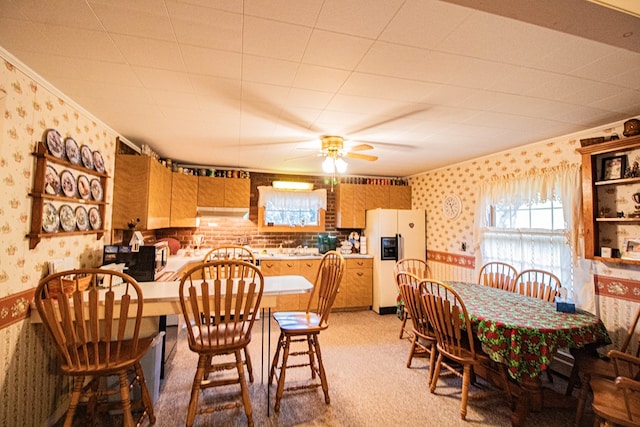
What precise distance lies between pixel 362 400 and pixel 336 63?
2.44 metres

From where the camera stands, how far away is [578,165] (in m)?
2.73

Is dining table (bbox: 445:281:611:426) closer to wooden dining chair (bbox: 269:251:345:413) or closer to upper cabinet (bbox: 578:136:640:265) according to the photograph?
upper cabinet (bbox: 578:136:640:265)

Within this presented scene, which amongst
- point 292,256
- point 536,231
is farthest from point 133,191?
point 536,231

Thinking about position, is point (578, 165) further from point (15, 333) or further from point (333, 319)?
point (15, 333)

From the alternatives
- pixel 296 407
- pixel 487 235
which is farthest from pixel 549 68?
pixel 296 407

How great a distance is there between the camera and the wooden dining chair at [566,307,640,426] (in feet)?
6.35

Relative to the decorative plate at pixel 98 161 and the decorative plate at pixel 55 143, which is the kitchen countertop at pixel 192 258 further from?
the decorative plate at pixel 55 143

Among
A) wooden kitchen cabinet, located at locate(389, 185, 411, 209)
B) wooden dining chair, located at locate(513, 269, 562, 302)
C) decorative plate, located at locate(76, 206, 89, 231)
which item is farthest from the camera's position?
wooden kitchen cabinet, located at locate(389, 185, 411, 209)

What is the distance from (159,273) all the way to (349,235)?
326 centimetres

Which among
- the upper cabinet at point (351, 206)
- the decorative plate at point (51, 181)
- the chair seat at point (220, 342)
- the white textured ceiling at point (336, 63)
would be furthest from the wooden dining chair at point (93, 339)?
the upper cabinet at point (351, 206)

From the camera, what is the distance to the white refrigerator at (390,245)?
14.7 ft

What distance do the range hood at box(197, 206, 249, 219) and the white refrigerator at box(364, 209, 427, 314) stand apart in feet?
7.14

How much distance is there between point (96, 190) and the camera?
252 cm

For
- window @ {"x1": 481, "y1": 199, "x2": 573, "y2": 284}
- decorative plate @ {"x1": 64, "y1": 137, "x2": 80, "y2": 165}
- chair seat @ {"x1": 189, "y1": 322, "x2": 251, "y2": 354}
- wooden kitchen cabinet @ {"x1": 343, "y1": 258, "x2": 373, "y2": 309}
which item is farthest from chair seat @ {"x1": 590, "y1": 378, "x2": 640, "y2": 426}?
decorative plate @ {"x1": 64, "y1": 137, "x2": 80, "y2": 165}
